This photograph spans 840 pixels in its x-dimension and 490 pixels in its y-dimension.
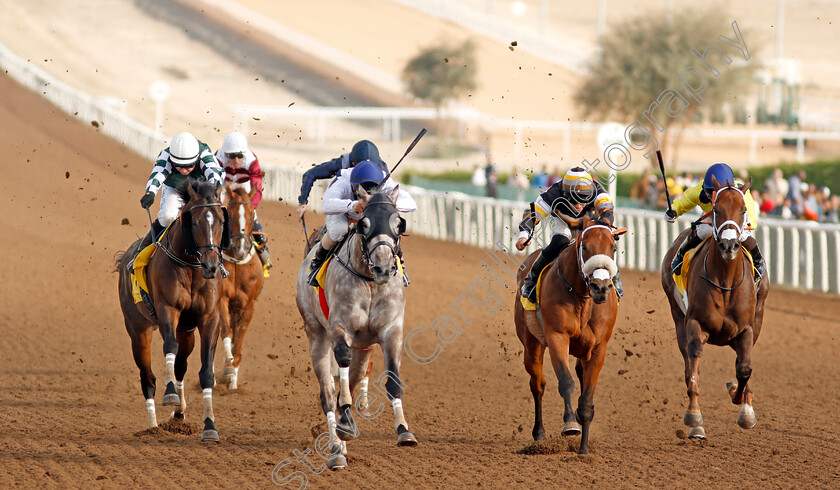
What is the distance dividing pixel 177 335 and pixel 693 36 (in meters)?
31.2

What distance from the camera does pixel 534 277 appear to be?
8.28 metres

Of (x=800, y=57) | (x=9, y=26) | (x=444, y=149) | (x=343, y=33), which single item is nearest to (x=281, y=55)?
(x=343, y=33)

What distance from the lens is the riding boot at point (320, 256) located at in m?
7.87

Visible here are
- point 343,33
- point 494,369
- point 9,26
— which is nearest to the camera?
point 494,369

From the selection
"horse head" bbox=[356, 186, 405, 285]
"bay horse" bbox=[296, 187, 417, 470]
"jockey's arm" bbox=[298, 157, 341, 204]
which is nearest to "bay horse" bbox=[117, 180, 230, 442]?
"bay horse" bbox=[296, 187, 417, 470]

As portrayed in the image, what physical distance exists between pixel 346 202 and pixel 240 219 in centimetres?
263

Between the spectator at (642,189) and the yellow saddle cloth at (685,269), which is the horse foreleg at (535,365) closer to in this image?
the yellow saddle cloth at (685,269)

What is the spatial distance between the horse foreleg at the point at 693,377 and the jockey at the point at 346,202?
2.74 m

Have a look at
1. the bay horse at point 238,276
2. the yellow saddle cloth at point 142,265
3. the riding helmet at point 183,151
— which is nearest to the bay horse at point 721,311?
the bay horse at point 238,276

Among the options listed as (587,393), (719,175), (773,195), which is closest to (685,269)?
(719,175)

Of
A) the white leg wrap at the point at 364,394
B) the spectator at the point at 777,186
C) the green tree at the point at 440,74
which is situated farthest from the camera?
the green tree at the point at 440,74

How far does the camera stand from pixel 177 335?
359 inches

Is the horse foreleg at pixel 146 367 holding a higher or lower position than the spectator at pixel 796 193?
lower

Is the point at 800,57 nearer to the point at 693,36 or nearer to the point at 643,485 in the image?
the point at 693,36
